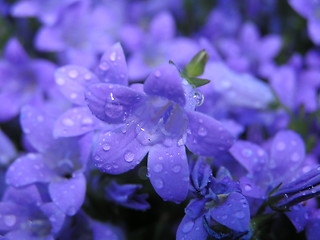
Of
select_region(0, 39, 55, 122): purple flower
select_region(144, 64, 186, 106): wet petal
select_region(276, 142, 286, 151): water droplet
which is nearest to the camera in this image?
select_region(144, 64, 186, 106): wet petal

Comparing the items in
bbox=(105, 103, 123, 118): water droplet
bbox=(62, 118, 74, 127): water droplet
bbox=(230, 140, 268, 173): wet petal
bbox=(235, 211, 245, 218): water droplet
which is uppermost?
bbox=(105, 103, 123, 118): water droplet

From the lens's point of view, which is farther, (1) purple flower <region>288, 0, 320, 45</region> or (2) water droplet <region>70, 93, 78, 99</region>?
(1) purple flower <region>288, 0, 320, 45</region>

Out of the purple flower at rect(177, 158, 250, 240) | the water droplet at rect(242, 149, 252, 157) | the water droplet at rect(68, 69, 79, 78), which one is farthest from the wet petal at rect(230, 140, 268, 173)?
the water droplet at rect(68, 69, 79, 78)

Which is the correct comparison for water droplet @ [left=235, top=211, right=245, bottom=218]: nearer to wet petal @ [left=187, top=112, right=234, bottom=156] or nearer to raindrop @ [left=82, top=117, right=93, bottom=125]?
wet petal @ [left=187, top=112, right=234, bottom=156]

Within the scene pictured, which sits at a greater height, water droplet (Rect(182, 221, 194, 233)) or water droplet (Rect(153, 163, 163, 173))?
water droplet (Rect(153, 163, 163, 173))

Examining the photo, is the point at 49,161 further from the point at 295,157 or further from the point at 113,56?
the point at 295,157

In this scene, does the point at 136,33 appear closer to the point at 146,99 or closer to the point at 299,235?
the point at 146,99
